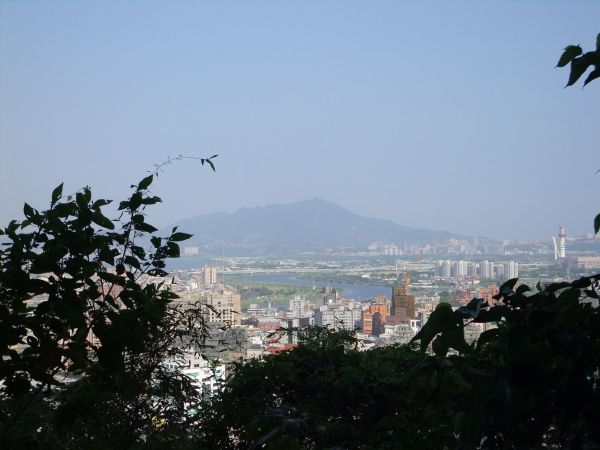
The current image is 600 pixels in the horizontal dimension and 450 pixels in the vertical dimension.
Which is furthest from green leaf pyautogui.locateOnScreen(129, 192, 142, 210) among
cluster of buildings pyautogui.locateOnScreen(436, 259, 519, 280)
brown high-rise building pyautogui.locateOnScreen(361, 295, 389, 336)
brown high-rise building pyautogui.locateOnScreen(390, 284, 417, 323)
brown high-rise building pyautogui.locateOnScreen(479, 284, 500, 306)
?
cluster of buildings pyautogui.locateOnScreen(436, 259, 519, 280)

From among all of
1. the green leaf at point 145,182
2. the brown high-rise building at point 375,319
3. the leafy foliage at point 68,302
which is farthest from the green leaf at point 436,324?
the brown high-rise building at point 375,319

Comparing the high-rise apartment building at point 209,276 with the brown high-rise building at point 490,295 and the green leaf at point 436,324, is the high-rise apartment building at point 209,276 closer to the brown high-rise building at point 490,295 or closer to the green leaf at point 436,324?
the brown high-rise building at point 490,295

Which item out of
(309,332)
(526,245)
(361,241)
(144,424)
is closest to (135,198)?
(144,424)

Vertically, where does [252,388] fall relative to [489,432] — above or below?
below

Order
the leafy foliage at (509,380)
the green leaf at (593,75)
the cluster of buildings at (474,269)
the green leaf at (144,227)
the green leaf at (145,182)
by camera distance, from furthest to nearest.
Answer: the cluster of buildings at (474,269)
the green leaf at (144,227)
the green leaf at (145,182)
the green leaf at (593,75)
the leafy foliage at (509,380)

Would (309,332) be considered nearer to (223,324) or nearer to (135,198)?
(223,324)

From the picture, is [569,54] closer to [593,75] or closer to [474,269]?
[593,75]
